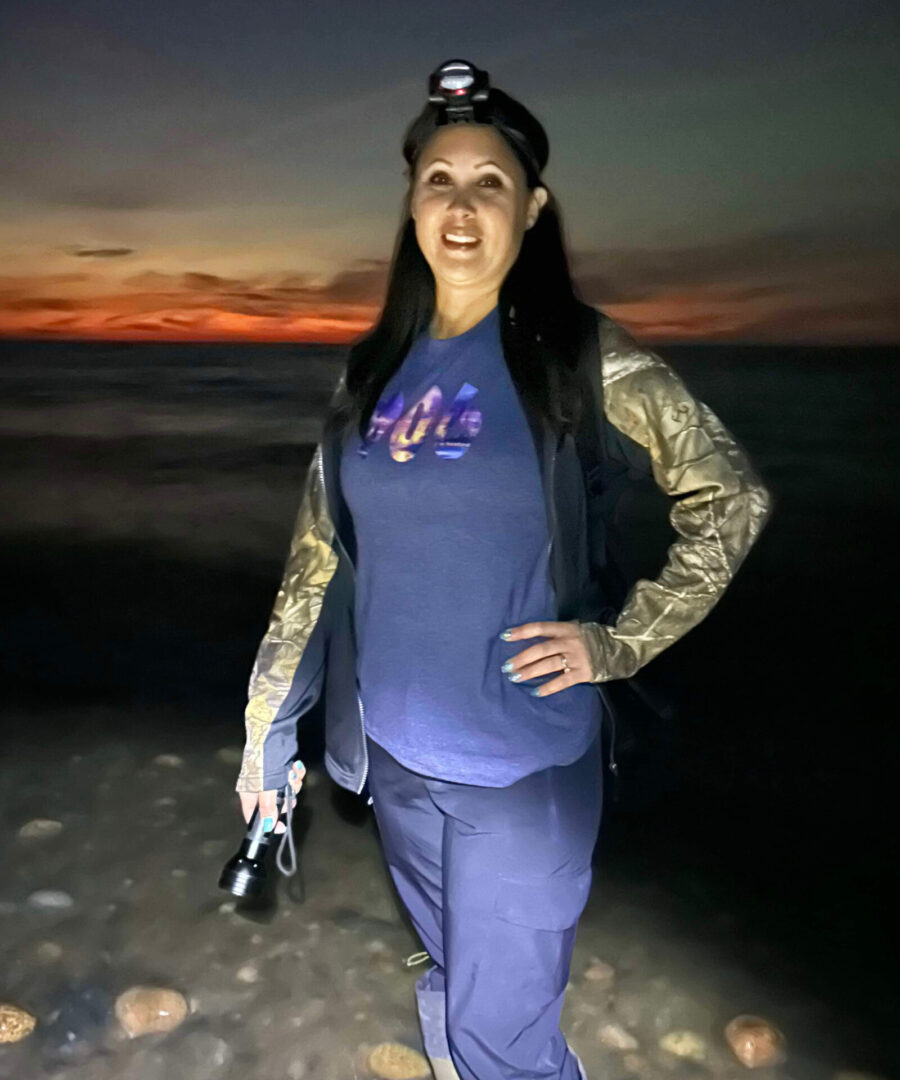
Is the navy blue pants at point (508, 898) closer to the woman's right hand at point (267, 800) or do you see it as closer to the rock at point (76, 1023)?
the woman's right hand at point (267, 800)

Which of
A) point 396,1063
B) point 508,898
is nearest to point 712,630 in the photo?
point 396,1063

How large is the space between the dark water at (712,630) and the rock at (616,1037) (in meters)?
0.42

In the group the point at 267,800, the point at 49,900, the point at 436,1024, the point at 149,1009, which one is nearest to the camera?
the point at 267,800

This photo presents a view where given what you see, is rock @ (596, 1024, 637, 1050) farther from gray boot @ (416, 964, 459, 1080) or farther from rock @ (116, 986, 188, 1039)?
rock @ (116, 986, 188, 1039)

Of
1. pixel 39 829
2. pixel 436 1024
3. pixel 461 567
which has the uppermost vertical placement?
pixel 461 567

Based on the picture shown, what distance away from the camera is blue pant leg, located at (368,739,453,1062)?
1239mm

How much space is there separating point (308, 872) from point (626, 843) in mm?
846

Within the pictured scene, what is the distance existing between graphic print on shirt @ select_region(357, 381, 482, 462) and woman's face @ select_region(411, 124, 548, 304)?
0.51 ft

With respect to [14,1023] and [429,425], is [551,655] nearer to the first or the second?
[429,425]

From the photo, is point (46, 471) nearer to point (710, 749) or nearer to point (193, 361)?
point (710, 749)

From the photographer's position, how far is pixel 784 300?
5770 millimetres

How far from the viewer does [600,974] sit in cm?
196

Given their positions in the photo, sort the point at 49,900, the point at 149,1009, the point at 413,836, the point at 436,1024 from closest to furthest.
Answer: the point at 413,836, the point at 436,1024, the point at 149,1009, the point at 49,900

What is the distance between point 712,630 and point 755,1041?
97.2 inches
